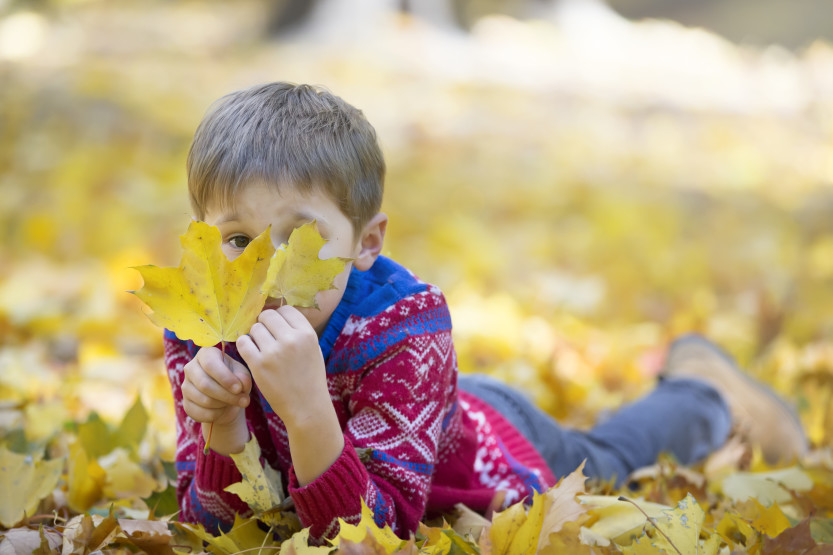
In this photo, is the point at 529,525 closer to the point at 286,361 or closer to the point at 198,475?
the point at 286,361

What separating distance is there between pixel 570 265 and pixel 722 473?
1.82 meters

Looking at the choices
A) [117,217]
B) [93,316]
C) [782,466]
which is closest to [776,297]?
[782,466]

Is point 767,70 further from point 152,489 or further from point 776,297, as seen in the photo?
point 152,489

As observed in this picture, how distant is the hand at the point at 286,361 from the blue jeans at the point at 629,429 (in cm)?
81

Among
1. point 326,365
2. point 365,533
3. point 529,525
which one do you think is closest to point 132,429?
point 326,365

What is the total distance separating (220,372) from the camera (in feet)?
3.12

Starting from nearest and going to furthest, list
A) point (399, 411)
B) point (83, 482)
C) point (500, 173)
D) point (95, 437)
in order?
point (399, 411), point (83, 482), point (95, 437), point (500, 173)

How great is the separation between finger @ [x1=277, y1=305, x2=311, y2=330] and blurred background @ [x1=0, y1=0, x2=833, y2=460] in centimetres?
79

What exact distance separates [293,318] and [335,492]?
24 centimetres

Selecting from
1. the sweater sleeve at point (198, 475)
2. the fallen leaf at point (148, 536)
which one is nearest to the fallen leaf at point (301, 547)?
the sweater sleeve at point (198, 475)

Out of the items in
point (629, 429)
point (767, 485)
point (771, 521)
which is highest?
point (771, 521)

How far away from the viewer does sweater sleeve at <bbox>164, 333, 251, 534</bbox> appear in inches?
43.7

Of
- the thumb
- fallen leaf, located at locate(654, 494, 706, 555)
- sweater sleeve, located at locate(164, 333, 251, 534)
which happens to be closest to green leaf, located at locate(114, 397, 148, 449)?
sweater sleeve, located at locate(164, 333, 251, 534)

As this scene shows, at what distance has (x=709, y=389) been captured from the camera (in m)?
2.10
